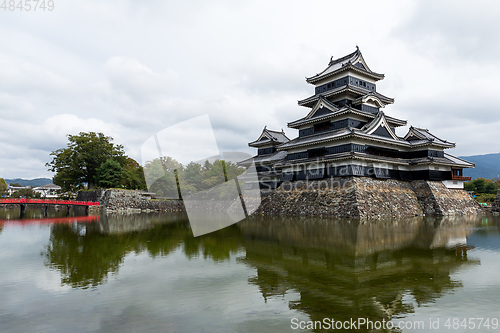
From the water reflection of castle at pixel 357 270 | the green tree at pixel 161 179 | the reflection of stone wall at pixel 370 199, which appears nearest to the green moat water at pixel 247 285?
the water reflection of castle at pixel 357 270

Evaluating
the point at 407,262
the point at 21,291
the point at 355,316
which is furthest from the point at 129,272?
the point at 407,262

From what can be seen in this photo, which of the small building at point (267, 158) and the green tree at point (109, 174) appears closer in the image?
the small building at point (267, 158)

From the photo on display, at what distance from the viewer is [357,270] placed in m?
8.34

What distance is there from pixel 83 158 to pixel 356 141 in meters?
43.4

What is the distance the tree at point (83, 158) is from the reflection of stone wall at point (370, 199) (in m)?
33.2

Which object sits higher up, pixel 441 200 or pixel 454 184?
pixel 454 184

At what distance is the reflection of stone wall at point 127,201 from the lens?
3943 centimetres

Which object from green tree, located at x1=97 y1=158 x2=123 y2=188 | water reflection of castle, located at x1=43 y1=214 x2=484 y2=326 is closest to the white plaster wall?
water reflection of castle, located at x1=43 y1=214 x2=484 y2=326

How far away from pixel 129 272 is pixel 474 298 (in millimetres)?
9148

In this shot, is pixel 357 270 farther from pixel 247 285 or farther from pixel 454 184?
pixel 454 184

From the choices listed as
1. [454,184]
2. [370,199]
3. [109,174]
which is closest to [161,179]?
[109,174]

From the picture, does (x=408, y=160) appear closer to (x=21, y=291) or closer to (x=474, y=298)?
(x=474, y=298)

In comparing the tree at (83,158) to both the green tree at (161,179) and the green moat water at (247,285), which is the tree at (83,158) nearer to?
the green tree at (161,179)

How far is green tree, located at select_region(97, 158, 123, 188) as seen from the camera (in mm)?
45156
